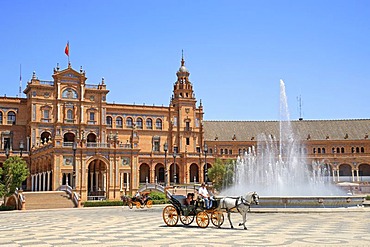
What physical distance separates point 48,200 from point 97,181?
51.4 ft

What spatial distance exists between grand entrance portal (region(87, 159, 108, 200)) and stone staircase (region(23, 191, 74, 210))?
22.0 feet

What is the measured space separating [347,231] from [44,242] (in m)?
12.3

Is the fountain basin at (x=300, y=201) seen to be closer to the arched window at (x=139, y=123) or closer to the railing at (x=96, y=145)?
the railing at (x=96, y=145)

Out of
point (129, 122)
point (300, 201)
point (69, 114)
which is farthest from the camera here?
point (129, 122)

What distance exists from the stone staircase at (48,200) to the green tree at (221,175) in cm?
2532

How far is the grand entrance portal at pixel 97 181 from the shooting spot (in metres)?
61.8

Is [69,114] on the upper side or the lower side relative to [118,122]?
upper

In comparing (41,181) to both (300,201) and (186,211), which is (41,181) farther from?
(186,211)

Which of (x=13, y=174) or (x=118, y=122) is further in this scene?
(x=118, y=122)

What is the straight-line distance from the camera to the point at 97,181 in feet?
218

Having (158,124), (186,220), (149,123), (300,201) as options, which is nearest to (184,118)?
(158,124)

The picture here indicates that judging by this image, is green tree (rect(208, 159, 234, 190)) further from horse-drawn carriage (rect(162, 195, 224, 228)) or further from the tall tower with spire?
horse-drawn carriage (rect(162, 195, 224, 228))

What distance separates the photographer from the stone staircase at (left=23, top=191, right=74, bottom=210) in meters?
49.1

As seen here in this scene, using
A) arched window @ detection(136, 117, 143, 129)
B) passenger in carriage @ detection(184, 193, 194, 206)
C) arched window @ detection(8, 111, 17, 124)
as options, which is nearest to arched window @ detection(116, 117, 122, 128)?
arched window @ detection(136, 117, 143, 129)
